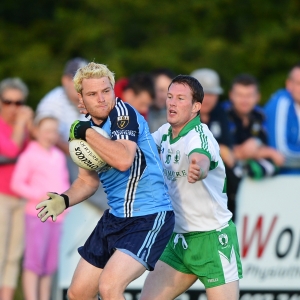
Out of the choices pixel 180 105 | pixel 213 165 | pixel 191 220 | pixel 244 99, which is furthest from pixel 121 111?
pixel 244 99

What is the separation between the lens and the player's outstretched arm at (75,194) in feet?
18.5

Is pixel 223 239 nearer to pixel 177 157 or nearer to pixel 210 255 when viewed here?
pixel 210 255

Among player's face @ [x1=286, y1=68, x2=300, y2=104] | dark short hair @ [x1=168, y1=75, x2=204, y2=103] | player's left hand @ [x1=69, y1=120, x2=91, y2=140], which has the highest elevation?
player's face @ [x1=286, y1=68, x2=300, y2=104]

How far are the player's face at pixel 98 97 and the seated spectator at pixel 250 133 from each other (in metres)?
3.06

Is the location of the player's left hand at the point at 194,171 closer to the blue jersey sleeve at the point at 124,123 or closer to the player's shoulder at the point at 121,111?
the blue jersey sleeve at the point at 124,123

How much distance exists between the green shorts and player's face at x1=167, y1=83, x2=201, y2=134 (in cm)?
85

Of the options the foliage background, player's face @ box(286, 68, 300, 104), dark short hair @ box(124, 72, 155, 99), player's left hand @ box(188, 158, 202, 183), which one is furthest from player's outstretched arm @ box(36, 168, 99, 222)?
the foliage background

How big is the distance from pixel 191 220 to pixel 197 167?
85 cm

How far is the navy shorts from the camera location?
547cm

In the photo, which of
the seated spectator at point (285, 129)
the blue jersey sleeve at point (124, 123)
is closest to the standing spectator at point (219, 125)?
the seated spectator at point (285, 129)

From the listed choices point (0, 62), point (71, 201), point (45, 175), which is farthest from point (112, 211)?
point (0, 62)

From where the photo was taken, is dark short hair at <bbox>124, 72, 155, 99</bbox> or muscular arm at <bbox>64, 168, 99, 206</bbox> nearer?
muscular arm at <bbox>64, 168, 99, 206</bbox>

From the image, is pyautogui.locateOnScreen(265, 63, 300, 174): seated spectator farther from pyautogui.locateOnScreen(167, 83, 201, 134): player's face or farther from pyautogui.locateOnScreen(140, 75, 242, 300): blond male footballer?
pyautogui.locateOnScreen(167, 83, 201, 134): player's face

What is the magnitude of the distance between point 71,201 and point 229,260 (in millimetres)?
1218
